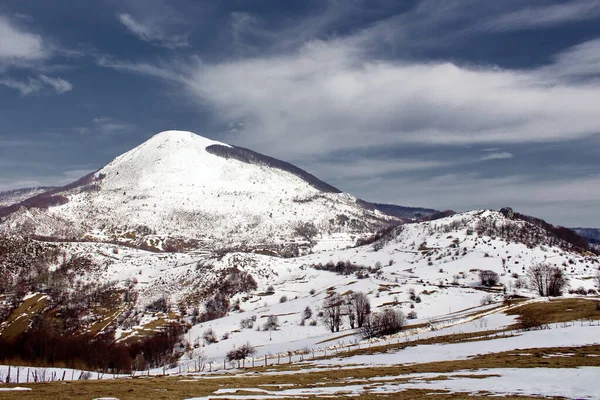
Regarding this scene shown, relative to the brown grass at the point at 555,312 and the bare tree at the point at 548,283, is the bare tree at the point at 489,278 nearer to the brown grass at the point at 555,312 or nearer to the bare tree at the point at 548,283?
the bare tree at the point at 548,283

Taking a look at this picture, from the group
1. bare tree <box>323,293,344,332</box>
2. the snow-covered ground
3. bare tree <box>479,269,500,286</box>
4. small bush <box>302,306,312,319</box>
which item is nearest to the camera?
the snow-covered ground

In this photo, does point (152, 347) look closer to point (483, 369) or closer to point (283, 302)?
point (283, 302)

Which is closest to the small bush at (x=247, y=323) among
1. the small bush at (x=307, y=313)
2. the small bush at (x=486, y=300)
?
the small bush at (x=307, y=313)

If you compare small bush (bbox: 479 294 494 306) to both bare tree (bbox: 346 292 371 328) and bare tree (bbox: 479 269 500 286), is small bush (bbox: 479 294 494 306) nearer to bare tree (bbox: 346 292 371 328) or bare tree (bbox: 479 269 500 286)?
bare tree (bbox: 479 269 500 286)

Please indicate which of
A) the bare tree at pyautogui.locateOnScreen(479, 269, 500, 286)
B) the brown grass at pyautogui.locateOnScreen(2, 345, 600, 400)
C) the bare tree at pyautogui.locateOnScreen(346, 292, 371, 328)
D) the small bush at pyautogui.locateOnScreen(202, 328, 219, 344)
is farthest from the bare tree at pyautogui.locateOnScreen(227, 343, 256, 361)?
the bare tree at pyautogui.locateOnScreen(479, 269, 500, 286)

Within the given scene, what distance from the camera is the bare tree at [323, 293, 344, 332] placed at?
446 ft

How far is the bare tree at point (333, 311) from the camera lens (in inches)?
5349

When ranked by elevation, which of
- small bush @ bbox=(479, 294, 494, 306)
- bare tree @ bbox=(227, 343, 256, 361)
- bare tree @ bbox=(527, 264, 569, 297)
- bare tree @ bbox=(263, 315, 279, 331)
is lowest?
bare tree @ bbox=(227, 343, 256, 361)

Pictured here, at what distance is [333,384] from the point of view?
36812 mm

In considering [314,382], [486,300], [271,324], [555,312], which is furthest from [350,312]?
[314,382]

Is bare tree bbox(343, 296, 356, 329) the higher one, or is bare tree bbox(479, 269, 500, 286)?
bare tree bbox(479, 269, 500, 286)

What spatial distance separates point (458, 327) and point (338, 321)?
5370 centimetres

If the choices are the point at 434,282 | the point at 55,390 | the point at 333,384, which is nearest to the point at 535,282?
the point at 434,282

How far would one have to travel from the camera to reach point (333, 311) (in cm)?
14338
